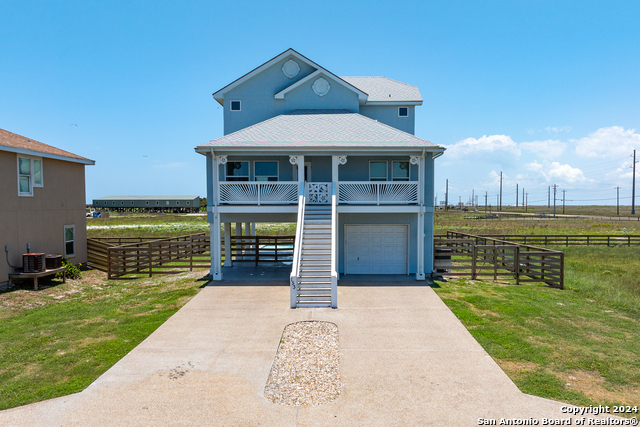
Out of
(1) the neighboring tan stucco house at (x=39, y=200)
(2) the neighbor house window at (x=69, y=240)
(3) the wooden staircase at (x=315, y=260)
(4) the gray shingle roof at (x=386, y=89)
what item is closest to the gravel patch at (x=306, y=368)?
(3) the wooden staircase at (x=315, y=260)

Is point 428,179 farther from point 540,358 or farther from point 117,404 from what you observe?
point 117,404

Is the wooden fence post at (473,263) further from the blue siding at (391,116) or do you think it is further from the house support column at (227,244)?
the house support column at (227,244)

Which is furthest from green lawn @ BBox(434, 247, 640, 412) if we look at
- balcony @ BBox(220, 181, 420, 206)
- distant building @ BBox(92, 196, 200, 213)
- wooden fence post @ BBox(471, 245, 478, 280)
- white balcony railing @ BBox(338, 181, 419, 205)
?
distant building @ BBox(92, 196, 200, 213)

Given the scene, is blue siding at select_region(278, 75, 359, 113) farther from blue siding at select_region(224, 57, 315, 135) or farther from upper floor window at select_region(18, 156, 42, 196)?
upper floor window at select_region(18, 156, 42, 196)

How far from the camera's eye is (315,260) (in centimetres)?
1311

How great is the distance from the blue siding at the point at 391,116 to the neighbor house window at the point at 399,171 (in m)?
3.73

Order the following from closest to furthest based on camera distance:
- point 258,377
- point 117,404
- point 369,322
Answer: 1. point 117,404
2. point 258,377
3. point 369,322

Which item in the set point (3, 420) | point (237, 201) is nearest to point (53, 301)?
point (237, 201)

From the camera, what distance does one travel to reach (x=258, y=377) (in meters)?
6.87

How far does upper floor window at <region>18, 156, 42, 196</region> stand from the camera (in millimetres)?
14688

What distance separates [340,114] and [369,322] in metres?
12.1

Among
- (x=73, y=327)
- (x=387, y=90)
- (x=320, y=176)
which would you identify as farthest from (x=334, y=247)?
(x=387, y=90)

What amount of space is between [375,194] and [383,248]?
99.6 inches

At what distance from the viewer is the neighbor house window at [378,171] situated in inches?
671
